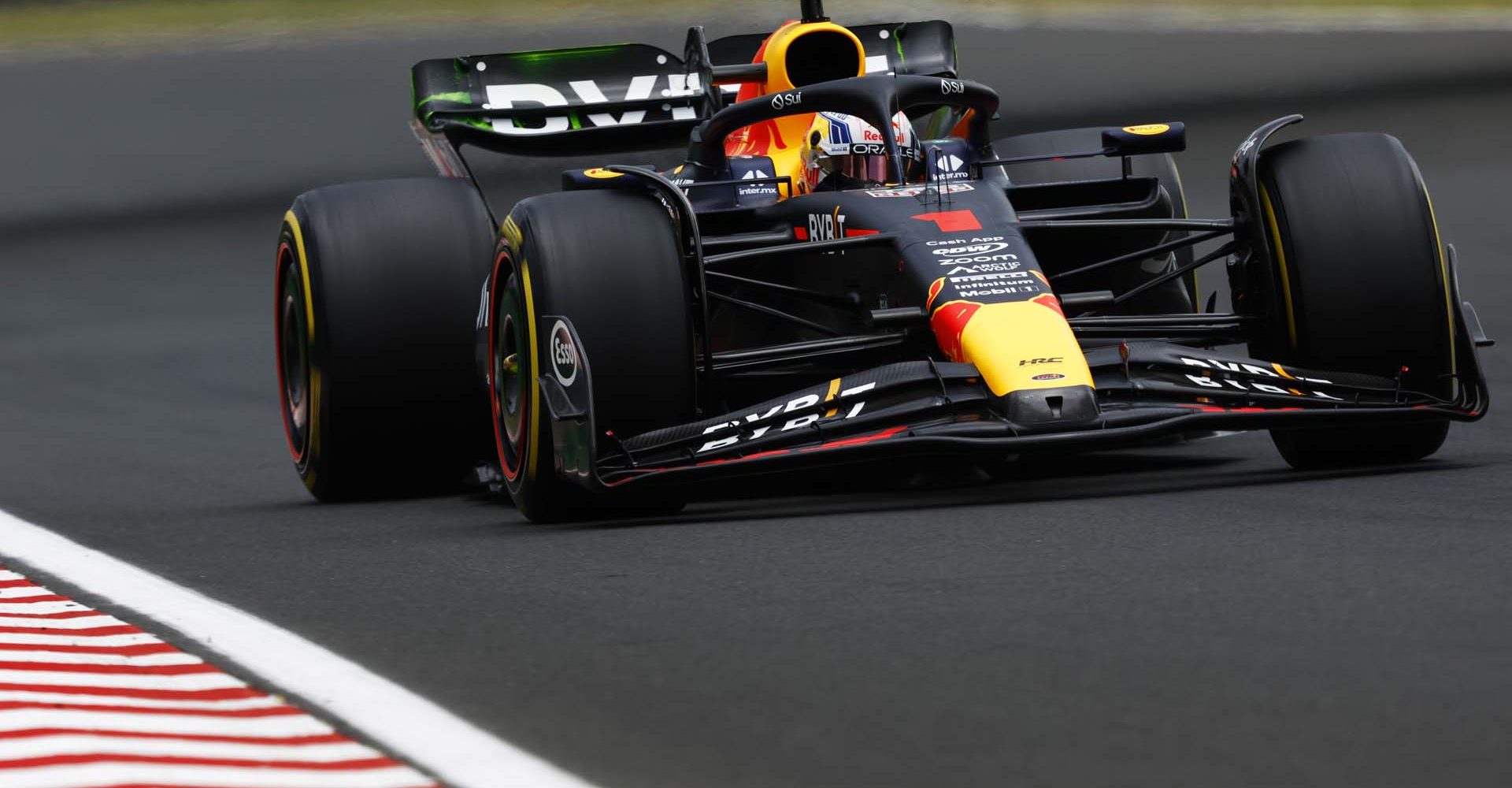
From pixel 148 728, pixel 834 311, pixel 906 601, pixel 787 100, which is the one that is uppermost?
pixel 787 100

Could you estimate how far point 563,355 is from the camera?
6754mm

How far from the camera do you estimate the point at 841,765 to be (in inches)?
140

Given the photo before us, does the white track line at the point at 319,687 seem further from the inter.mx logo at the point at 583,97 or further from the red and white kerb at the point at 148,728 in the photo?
the inter.mx logo at the point at 583,97

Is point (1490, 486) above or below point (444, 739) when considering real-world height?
below

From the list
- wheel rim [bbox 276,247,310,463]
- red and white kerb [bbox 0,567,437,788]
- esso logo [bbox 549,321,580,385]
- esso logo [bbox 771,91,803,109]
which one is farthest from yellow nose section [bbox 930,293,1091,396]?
wheel rim [bbox 276,247,310,463]

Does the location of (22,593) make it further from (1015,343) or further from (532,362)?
(1015,343)

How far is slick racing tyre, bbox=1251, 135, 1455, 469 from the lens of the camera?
276 inches

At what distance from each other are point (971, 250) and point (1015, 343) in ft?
2.00

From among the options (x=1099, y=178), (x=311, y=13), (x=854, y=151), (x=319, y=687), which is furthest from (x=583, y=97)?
(x=311, y=13)

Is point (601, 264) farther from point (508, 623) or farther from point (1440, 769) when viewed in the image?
point (1440, 769)

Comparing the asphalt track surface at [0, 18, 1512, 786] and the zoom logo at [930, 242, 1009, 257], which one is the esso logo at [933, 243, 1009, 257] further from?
the asphalt track surface at [0, 18, 1512, 786]

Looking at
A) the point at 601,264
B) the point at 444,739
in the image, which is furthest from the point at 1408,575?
the point at 601,264

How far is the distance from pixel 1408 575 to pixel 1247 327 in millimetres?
2438

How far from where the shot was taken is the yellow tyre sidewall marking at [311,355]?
8391mm
